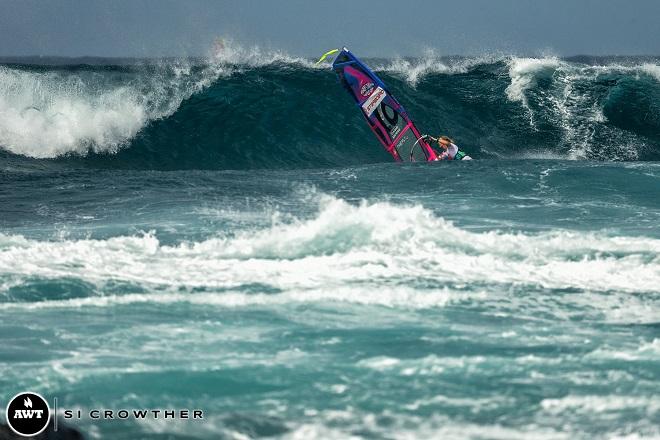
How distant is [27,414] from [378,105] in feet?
50.5

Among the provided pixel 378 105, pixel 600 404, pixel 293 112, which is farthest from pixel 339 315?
pixel 293 112

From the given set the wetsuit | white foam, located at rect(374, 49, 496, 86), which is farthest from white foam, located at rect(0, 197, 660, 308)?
white foam, located at rect(374, 49, 496, 86)

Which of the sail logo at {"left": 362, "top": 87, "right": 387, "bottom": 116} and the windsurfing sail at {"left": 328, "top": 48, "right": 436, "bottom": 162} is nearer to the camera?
the windsurfing sail at {"left": 328, "top": 48, "right": 436, "bottom": 162}

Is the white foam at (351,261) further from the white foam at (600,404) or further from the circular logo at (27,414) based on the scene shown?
the circular logo at (27,414)

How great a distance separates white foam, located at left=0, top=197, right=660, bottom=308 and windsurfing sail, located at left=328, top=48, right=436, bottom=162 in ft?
28.3

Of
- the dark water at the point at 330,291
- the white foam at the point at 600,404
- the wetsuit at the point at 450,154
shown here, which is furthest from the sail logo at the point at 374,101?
the white foam at the point at 600,404

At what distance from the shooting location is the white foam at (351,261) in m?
9.68

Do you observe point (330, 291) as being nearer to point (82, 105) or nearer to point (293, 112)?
point (293, 112)

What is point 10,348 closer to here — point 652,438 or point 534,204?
point 652,438

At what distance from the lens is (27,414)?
6.31m

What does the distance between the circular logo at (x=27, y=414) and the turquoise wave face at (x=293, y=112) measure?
14.7m

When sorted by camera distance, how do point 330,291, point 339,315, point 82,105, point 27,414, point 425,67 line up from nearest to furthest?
point 27,414, point 339,315, point 330,291, point 82,105, point 425,67

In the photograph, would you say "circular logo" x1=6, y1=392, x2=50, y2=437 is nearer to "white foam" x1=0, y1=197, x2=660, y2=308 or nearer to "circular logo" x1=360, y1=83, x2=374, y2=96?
"white foam" x1=0, y1=197, x2=660, y2=308

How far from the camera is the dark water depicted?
6.88m
